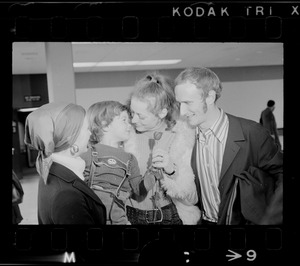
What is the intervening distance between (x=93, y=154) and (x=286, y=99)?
1.18 metres

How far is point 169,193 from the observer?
2705 millimetres

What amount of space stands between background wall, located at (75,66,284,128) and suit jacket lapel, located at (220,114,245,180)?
0.22 ft

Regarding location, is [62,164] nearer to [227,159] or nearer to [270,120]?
[227,159]

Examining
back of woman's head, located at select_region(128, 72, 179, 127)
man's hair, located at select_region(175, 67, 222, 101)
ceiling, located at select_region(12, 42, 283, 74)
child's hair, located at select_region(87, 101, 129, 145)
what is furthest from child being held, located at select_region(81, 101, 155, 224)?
man's hair, located at select_region(175, 67, 222, 101)

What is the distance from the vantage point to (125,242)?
8.92ft

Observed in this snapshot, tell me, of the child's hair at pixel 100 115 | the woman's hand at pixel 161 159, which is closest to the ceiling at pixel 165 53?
the child's hair at pixel 100 115

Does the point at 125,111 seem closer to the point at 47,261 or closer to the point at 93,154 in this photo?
the point at 93,154

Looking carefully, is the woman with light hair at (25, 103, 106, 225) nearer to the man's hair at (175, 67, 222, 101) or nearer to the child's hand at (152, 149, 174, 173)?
the child's hand at (152, 149, 174, 173)

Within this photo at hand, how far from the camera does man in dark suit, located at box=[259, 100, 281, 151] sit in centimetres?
266

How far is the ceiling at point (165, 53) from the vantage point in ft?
8.53
